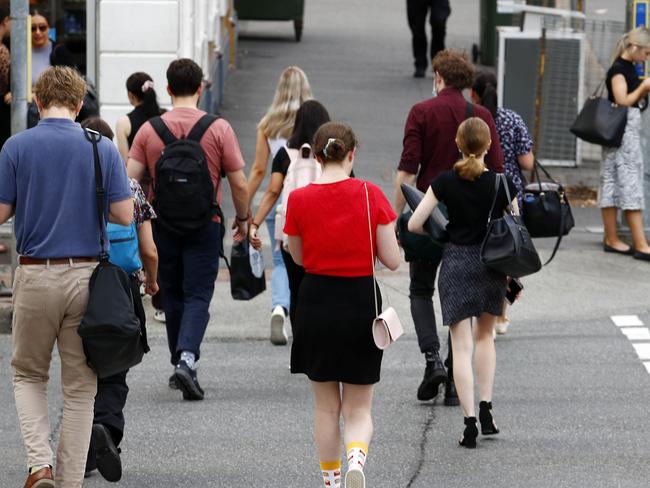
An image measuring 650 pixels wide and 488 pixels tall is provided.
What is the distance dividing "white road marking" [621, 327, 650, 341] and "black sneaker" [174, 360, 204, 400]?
10.2ft

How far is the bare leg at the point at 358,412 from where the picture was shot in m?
6.02

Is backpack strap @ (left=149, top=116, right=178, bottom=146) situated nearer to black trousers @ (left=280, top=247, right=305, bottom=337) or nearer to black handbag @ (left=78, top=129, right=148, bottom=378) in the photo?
black trousers @ (left=280, top=247, right=305, bottom=337)

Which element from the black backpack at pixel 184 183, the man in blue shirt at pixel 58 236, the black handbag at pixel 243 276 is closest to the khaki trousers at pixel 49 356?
the man in blue shirt at pixel 58 236

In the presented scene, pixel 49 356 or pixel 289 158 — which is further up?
pixel 289 158

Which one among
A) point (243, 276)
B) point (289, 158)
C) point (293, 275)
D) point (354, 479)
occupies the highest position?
point (289, 158)

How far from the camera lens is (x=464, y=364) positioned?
7207 mm

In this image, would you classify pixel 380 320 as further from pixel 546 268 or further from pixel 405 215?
pixel 546 268

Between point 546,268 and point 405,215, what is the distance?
14.0ft

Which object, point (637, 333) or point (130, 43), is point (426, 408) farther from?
point (130, 43)

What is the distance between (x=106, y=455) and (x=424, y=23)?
1489cm

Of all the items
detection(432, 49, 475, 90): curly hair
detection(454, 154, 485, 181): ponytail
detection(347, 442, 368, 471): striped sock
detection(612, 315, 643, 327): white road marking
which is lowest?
detection(612, 315, 643, 327): white road marking

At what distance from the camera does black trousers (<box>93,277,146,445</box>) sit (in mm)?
6504

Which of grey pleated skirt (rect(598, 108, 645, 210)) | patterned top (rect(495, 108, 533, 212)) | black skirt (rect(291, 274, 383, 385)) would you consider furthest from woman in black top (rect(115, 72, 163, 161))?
grey pleated skirt (rect(598, 108, 645, 210))

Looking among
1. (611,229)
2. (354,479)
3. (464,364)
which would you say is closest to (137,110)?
(464,364)
